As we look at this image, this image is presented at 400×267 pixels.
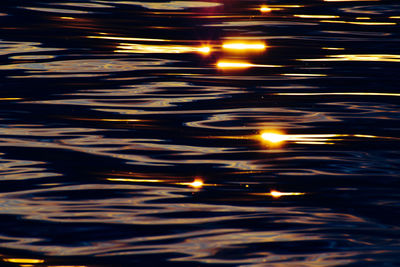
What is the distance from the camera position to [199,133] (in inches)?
85.0

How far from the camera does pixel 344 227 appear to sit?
1.65 m

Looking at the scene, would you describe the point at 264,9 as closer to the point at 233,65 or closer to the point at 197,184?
the point at 233,65

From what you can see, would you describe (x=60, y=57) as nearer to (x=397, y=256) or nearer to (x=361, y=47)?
(x=361, y=47)

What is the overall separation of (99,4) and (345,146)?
1.59 m

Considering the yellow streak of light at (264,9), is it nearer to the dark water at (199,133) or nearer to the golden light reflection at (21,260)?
the dark water at (199,133)

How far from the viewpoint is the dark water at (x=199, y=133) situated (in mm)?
1607

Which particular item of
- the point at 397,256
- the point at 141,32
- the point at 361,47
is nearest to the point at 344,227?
the point at 397,256

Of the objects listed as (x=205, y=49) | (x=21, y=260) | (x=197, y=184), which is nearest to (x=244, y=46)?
(x=205, y=49)

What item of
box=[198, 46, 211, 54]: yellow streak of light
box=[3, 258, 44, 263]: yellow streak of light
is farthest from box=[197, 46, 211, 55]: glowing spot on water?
box=[3, 258, 44, 263]: yellow streak of light

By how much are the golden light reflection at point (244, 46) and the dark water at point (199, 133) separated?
1 cm

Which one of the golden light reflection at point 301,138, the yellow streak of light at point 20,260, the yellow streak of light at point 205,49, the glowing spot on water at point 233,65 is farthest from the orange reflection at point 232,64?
the yellow streak of light at point 20,260

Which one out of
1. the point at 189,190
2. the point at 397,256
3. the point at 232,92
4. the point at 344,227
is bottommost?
the point at 397,256

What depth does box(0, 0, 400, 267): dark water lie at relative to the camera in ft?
5.27

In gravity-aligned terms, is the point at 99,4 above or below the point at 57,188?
above
